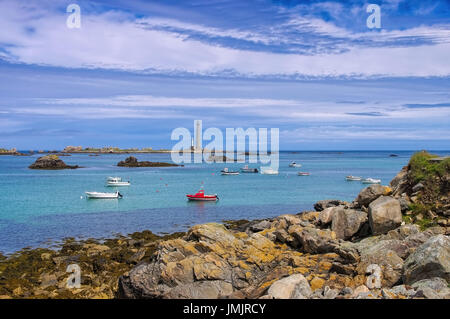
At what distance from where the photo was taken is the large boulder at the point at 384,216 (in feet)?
67.3

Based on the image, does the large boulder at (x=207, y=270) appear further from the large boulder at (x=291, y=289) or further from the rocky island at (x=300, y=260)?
the large boulder at (x=291, y=289)

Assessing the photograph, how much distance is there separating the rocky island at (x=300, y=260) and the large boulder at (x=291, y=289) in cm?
3

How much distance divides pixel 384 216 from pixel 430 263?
7.19 m

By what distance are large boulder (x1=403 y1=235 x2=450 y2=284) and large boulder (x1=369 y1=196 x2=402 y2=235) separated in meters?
5.94

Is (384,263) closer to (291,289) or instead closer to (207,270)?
(291,289)

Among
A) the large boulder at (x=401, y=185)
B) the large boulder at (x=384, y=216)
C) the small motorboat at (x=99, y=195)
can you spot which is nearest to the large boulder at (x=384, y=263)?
the large boulder at (x=384, y=216)

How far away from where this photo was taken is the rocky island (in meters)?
13.8

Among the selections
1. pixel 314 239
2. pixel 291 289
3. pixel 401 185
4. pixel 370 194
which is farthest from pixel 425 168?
pixel 291 289

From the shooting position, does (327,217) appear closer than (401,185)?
Yes

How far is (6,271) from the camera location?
22.7m

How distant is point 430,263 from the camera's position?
13.6 m
